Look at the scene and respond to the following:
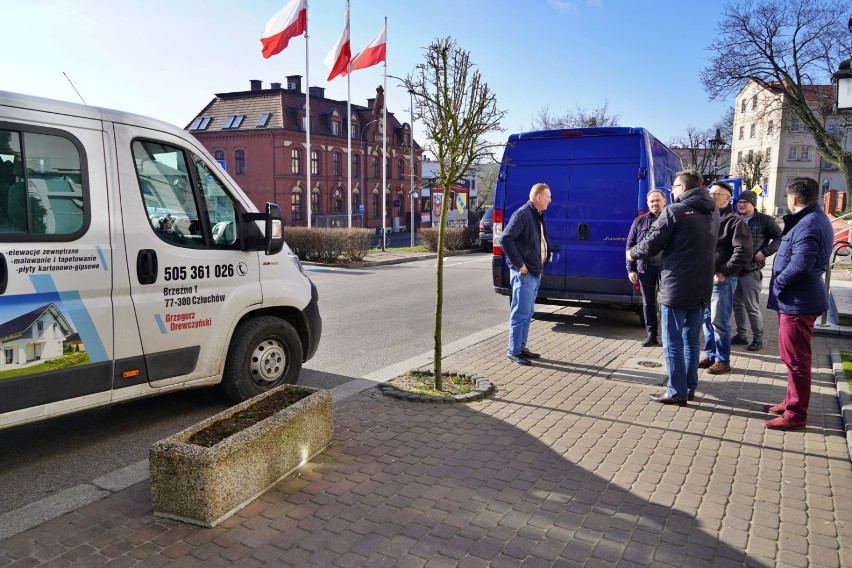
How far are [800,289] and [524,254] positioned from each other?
8.98 feet

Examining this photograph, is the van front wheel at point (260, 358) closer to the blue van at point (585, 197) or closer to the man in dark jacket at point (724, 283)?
the blue van at point (585, 197)

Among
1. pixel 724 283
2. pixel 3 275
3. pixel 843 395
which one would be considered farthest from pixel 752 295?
pixel 3 275

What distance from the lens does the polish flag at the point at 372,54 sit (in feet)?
84.4

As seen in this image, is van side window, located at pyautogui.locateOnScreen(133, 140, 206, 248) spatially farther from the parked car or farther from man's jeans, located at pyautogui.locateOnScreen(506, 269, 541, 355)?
the parked car

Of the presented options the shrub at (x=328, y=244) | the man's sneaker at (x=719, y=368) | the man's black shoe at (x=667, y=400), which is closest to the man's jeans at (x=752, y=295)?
the man's sneaker at (x=719, y=368)

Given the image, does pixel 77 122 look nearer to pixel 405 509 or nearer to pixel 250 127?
pixel 405 509

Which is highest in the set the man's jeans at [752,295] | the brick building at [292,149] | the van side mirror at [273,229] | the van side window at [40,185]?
the brick building at [292,149]

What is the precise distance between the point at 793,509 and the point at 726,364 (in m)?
3.39

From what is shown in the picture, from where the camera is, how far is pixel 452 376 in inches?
255

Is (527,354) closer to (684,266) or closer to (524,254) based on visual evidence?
(524,254)

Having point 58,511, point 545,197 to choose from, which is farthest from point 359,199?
point 58,511

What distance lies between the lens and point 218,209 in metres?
5.20

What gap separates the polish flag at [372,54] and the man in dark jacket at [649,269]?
19.7m

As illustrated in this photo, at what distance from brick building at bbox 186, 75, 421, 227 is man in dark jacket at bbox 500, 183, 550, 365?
3853 centimetres
